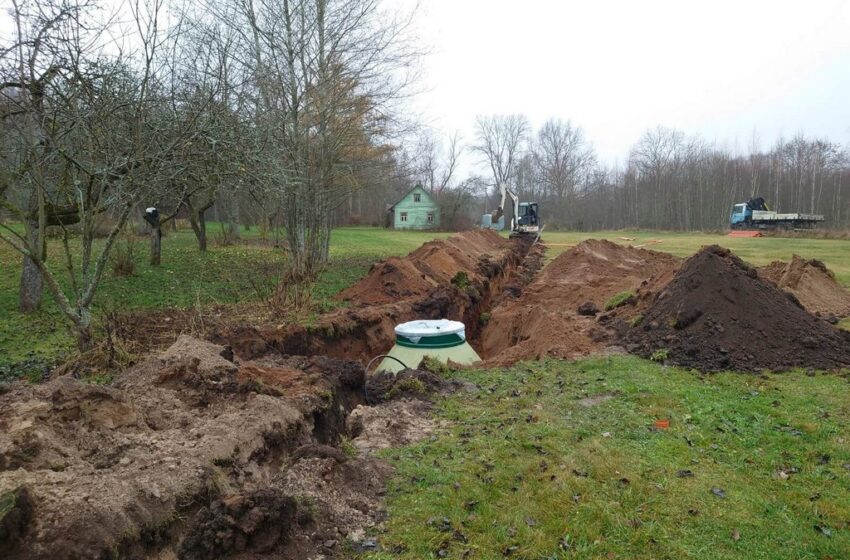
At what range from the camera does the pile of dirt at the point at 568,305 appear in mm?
8445

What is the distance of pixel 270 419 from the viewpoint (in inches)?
167

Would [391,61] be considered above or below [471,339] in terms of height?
above

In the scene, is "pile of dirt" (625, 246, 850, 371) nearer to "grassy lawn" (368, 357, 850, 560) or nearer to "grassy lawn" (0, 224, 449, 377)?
"grassy lawn" (368, 357, 850, 560)

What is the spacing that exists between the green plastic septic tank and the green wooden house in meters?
50.3

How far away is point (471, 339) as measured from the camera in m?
13.0

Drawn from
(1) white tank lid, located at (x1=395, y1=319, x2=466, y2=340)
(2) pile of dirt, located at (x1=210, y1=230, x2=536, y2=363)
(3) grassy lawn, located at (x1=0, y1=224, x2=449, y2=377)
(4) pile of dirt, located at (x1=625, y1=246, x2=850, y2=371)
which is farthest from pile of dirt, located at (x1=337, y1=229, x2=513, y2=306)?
(4) pile of dirt, located at (x1=625, y1=246, x2=850, y2=371)

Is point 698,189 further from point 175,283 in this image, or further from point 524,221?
point 175,283

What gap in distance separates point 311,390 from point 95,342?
343 cm

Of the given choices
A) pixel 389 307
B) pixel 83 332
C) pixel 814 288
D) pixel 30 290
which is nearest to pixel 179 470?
pixel 83 332

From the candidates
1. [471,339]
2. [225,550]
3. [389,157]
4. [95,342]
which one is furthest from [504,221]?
[225,550]

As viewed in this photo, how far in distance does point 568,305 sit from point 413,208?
155 ft

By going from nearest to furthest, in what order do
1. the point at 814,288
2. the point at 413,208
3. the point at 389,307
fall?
the point at 389,307 < the point at 814,288 < the point at 413,208

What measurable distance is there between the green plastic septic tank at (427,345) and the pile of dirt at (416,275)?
3.60 meters

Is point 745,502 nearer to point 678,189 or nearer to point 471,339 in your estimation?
point 471,339
